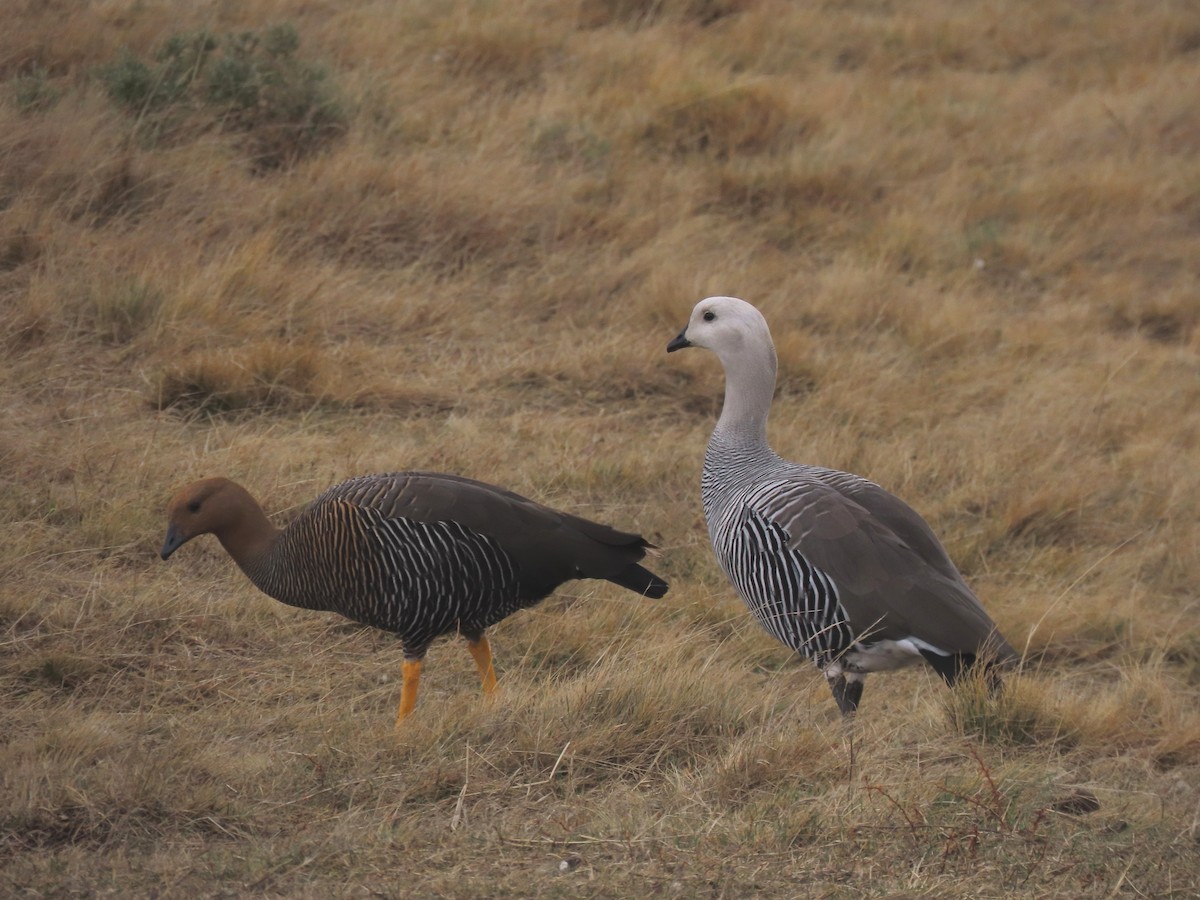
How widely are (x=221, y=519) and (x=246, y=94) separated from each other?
175 inches

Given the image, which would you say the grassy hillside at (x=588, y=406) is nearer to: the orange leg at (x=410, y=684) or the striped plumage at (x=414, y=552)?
the orange leg at (x=410, y=684)

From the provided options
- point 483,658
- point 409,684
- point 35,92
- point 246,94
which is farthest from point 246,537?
point 246,94

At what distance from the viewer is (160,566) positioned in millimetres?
5367

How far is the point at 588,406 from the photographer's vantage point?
23.5 ft

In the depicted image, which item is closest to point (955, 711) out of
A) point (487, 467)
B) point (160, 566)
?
point (487, 467)

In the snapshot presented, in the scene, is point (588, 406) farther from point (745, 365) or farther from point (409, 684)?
point (409, 684)

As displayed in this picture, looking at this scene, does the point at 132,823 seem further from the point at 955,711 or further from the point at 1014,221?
the point at 1014,221

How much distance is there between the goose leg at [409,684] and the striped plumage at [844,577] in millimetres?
1171

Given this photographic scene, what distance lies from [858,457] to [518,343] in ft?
6.14

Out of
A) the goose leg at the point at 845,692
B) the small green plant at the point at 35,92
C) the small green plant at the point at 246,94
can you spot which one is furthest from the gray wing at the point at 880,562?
the small green plant at the point at 35,92

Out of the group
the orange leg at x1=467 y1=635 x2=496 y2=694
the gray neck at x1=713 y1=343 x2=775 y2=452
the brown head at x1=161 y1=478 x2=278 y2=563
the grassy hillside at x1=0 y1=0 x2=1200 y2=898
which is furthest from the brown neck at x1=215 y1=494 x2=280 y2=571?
the gray neck at x1=713 y1=343 x2=775 y2=452

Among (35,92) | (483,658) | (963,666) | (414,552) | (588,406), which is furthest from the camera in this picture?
(35,92)

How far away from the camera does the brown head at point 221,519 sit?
471 centimetres

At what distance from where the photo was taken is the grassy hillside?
152 inches
